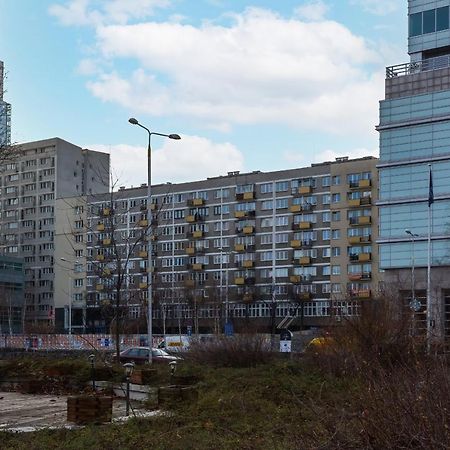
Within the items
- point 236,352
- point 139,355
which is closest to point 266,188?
point 139,355

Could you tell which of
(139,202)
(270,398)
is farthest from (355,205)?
(270,398)

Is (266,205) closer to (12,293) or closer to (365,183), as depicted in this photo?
(365,183)

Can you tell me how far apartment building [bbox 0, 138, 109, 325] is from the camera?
122 meters

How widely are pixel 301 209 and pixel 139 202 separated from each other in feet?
75.5

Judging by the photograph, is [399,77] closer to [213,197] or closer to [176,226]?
[213,197]

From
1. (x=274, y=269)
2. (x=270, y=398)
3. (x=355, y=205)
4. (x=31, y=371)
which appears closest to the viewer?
(x=270, y=398)

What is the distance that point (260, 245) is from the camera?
97000 millimetres

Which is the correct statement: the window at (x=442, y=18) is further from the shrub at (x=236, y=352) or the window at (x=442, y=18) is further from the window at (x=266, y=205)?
the shrub at (x=236, y=352)

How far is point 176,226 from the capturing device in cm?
10438

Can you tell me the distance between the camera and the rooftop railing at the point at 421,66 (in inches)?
2632

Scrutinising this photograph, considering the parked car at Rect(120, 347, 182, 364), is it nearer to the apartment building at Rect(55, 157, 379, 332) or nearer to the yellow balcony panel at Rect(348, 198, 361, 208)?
the apartment building at Rect(55, 157, 379, 332)

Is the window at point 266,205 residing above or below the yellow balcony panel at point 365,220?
above

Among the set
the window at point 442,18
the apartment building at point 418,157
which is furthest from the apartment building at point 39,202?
the window at point 442,18

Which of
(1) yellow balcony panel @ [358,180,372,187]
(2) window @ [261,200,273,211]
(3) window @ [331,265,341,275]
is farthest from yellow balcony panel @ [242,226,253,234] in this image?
(1) yellow balcony panel @ [358,180,372,187]
